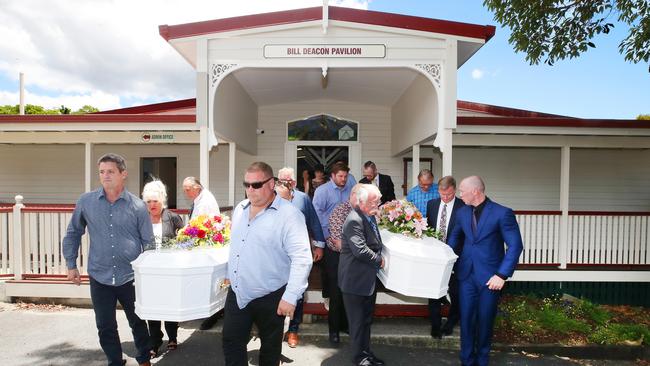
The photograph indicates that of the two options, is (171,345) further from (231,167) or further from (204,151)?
(231,167)

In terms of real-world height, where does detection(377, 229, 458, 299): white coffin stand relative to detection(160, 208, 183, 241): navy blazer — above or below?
below

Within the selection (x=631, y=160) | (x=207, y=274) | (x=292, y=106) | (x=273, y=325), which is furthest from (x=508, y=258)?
(x=631, y=160)

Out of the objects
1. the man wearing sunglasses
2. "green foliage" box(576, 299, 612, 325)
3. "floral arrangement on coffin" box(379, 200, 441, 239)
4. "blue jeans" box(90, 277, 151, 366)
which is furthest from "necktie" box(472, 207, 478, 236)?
"green foliage" box(576, 299, 612, 325)

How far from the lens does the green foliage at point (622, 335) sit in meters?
5.07

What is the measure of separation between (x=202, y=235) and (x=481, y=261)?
103 inches

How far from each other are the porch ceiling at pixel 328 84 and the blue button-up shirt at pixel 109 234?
4127 millimetres

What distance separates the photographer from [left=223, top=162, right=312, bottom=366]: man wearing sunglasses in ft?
8.79

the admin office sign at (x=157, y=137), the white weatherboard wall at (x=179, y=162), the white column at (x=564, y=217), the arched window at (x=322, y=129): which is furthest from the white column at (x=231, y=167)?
the white column at (x=564, y=217)

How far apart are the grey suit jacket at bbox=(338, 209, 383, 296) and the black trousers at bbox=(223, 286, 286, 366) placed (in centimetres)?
95

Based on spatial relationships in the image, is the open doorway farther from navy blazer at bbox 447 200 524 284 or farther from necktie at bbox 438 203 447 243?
navy blazer at bbox 447 200 524 284

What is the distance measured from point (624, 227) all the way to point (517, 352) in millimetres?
4624

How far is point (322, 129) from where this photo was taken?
10391mm

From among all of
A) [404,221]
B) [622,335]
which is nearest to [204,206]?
[404,221]

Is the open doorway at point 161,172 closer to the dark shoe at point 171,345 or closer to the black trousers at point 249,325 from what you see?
the dark shoe at point 171,345
